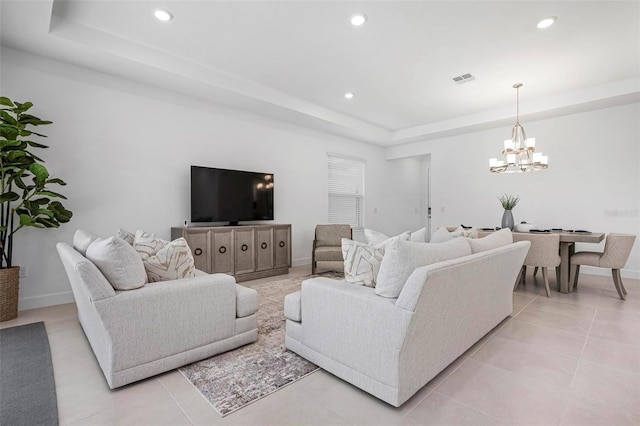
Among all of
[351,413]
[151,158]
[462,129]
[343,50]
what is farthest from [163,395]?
[462,129]

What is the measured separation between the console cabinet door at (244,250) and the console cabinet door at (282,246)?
422mm

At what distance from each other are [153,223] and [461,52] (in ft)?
14.4

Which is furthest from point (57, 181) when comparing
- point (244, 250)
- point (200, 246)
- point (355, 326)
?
point (355, 326)

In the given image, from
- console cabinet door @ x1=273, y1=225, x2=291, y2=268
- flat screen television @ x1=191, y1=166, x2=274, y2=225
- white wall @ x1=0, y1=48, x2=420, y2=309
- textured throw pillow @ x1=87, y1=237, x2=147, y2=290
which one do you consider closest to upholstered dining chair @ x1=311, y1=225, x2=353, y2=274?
console cabinet door @ x1=273, y1=225, x2=291, y2=268

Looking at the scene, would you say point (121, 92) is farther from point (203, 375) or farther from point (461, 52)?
point (461, 52)

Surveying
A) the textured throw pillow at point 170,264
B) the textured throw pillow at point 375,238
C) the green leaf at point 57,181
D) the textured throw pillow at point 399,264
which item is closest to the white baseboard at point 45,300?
the green leaf at point 57,181

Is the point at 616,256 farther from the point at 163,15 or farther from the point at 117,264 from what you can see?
the point at 163,15

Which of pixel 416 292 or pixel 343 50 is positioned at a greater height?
pixel 343 50

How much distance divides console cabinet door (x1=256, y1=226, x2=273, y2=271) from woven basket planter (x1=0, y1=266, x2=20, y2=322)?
2.61 metres

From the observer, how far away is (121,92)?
3.81 metres

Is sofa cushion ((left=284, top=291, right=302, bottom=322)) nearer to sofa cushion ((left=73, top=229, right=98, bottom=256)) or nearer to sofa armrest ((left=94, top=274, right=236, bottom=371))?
sofa armrest ((left=94, top=274, right=236, bottom=371))

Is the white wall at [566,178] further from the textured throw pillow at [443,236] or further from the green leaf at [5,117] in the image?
the green leaf at [5,117]

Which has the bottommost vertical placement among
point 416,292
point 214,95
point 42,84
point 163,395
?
point 163,395

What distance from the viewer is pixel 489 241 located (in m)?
2.58
